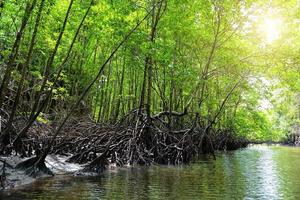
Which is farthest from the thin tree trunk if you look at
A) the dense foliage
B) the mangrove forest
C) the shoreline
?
the dense foliage

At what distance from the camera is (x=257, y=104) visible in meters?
27.6

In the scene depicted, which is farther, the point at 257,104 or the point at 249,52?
the point at 257,104

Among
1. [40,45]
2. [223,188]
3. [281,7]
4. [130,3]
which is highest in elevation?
[281,7]

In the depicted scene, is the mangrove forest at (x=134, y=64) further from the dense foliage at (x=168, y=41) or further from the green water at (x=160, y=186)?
the green water at (x=160, y=186)

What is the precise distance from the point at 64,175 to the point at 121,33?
5006 millimetres

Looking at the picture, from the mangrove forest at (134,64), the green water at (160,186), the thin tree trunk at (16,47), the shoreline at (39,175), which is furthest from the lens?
the mangrove forest at (134,64)

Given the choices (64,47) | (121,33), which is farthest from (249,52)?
(64,47)

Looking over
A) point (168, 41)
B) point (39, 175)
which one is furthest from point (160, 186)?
point (168, 41)

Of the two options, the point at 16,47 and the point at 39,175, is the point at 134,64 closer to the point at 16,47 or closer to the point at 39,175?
the point at 39,175

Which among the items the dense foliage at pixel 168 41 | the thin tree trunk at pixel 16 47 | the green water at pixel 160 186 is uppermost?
the dense foliage at pixel 168 41

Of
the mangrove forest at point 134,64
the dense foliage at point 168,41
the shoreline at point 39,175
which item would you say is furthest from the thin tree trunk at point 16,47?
the dense foliage at point 168,41

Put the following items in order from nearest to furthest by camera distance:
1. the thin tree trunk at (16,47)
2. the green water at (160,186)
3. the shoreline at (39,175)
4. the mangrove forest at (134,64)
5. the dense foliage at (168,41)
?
1. the thin tree trunk at (16,47)
2. the green water at (160,186)
3. the shoreline at (39,175)
4. the mangrove forest at (134,64)
5. the dense foliage at (168,41)

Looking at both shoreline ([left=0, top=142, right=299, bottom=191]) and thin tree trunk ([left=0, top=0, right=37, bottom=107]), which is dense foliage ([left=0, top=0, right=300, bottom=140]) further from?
thin tree trunk ([left=0, top=0, right=37, bottom=107])

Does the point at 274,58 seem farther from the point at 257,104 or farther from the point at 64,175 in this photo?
the point at 257,104
